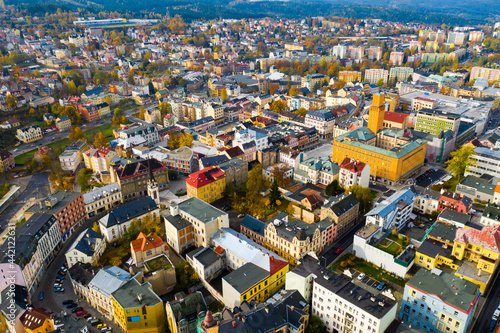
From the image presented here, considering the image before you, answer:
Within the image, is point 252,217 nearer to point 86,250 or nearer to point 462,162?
point 86,250

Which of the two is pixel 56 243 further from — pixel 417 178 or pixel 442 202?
pixel 417 178

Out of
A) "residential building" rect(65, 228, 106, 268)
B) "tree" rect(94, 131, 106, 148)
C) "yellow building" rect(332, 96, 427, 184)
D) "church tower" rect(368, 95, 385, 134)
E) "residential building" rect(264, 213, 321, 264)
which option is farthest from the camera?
"tree" rect(94, 131, 106, 148)

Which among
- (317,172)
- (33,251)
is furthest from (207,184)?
(33,251)

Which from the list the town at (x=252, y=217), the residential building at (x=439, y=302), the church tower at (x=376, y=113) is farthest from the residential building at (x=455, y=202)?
the church tower at (x=376, y=113)

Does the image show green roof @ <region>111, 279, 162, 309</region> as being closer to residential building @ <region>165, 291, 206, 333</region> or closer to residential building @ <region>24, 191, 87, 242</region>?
residential building @ <region>165, 291, 206, 333</region>

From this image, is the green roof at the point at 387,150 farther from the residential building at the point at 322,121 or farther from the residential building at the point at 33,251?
the residential building at the point at 33,251

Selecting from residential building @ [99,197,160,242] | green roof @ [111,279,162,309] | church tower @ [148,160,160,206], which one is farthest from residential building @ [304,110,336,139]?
green roof @ [111,279,162,309]
